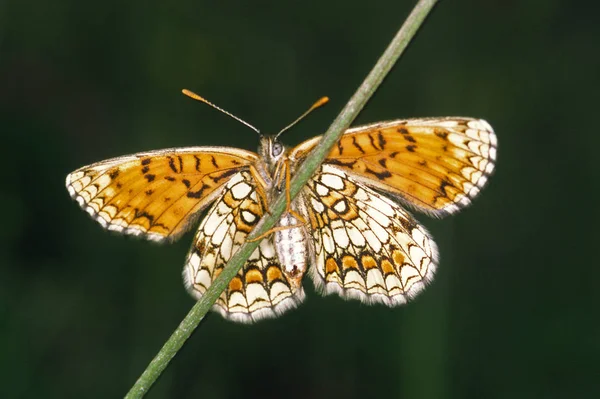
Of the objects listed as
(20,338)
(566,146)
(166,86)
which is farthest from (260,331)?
(566,146)

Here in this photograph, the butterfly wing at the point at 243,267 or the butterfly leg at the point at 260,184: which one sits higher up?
the butterfly leg at the point at 260,184

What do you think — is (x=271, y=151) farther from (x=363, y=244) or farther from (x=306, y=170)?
(x=306, y=170)

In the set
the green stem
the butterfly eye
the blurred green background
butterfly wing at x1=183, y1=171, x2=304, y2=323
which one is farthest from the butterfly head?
the blurred green background

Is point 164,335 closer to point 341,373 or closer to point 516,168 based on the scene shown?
point 341,373

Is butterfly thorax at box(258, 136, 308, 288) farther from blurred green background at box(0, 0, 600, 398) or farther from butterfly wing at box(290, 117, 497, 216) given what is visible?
blurred green background at box(0, 0, 600, 398)

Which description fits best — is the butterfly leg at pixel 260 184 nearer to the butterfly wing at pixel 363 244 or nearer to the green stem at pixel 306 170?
the butterfly wing at pixel 363 244

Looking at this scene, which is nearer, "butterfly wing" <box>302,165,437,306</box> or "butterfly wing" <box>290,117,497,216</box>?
"butterfly wing" <box>290,117,497,216</box>

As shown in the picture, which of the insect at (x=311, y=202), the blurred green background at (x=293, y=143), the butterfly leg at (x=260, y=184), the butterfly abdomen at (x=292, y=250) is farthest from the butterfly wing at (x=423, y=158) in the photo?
the blurred green background at (x=293, y=143)
